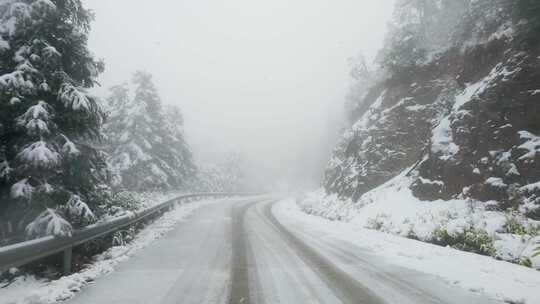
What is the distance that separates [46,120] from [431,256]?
9.85 metres

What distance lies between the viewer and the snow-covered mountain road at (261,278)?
5.68m

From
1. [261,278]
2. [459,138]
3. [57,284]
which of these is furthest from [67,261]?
[459,138]

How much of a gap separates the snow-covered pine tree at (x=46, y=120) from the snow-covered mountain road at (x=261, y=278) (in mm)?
1977

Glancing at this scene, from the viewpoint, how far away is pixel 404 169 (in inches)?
758

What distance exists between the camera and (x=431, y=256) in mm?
9055

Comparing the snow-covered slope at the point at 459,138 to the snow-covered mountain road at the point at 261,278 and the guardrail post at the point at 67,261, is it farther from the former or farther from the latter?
the guardrail post at the point at 67,261

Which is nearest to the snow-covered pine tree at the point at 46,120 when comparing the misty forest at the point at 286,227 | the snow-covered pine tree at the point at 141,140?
the misty forest at the point at 286,227

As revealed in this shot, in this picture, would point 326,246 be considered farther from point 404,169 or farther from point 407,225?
point 404,169

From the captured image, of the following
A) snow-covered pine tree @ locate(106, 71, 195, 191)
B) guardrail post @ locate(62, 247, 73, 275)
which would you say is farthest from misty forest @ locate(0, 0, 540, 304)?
snow-covered pine tree @ locate(106, 71, 195, 191)

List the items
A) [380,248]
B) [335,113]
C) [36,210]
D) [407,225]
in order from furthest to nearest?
1. [335,113]
2. [407,225]
3. [380,248]
4. [36,210]

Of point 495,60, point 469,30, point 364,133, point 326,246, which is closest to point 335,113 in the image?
point 364,133

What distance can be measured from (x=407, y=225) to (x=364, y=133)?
13179 mm

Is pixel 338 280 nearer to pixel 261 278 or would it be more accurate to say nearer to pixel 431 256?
pixel 261 278

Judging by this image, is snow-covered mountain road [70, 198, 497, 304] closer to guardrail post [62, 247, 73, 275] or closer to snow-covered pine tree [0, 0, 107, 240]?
guardrail post [62, 247, 73, 275]
